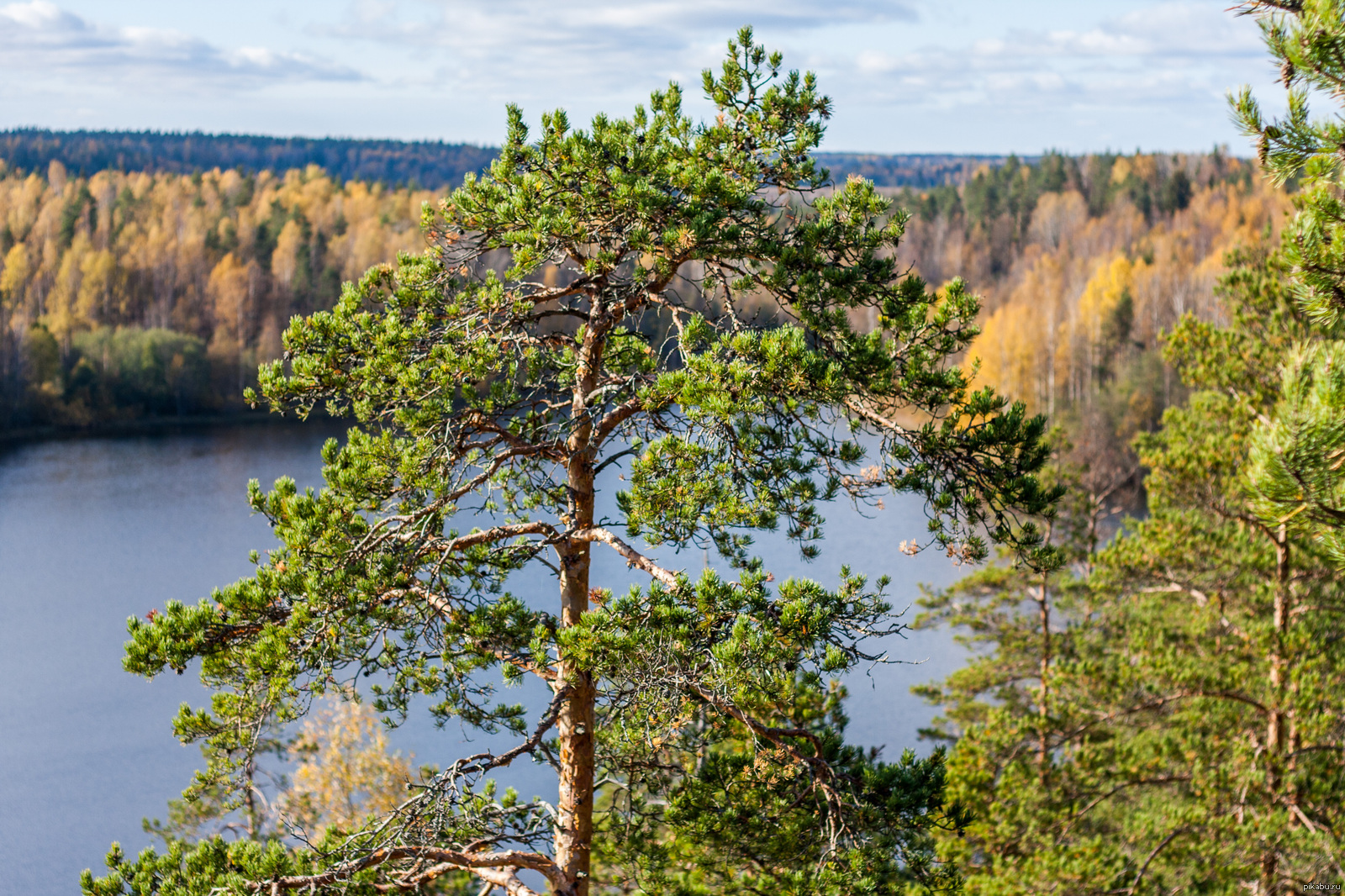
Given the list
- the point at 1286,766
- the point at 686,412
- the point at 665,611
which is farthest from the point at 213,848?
the point at 1286,766

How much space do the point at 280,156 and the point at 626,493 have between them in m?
146

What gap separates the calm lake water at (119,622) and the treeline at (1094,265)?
5.96m

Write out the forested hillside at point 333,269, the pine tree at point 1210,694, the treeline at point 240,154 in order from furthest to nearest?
the treeline at point 240,154
the forested hillside at point 333,269
the pine tree at point 1210,694

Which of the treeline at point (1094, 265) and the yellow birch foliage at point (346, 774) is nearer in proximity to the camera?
the yellow birch foliage at point (346, 774)

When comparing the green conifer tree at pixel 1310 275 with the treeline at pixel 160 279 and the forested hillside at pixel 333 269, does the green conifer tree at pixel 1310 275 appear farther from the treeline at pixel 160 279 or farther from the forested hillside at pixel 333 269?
the treeline at pixel 160 279

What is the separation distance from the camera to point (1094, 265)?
59.5 metres

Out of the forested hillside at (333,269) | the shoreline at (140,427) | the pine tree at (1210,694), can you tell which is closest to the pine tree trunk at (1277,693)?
the pine tree at (1210,694)

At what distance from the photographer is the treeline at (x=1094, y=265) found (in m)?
40.2

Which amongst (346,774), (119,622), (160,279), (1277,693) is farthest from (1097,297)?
(160,279)

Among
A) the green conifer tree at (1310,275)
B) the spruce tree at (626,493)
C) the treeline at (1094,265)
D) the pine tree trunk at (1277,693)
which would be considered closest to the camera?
the green conifer tree at (1310,275)

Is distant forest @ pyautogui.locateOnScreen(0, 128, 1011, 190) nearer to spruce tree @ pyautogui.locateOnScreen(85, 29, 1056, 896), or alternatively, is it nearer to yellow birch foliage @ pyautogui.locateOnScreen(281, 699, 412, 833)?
yellow birch foliage @ pyautogui.locateOnScreen(281, 699, 412, 833)

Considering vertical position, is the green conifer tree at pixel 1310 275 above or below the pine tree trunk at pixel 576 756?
above

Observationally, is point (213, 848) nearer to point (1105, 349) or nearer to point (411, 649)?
point (411, 649)

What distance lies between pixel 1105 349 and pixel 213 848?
48.1m
